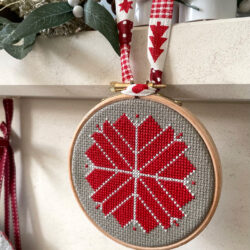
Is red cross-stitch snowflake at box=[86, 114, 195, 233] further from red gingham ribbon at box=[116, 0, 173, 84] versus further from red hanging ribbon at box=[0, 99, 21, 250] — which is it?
red hanging ribbon at box=[0, 99, 21, 250]

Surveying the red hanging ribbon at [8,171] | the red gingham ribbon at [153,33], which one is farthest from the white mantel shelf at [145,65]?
the red hanging ribbon at [8,171]

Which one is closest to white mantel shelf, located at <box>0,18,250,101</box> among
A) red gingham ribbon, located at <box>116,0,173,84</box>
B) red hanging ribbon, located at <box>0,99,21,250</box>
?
red gingham ribbon, located at <box>116,0,173,84</box>

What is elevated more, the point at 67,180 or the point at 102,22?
the point at 102,22

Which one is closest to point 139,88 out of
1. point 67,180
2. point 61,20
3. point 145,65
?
point 145,65

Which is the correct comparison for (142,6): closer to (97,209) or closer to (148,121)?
(148,121)

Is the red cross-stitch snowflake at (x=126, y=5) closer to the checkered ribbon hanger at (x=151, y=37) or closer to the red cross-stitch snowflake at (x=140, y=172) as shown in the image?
the checkered ribbon hanger at (x=151, y=37)

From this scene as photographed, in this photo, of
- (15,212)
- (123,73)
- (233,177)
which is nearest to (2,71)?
(123,73)

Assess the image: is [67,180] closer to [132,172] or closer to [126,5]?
[132,172]
